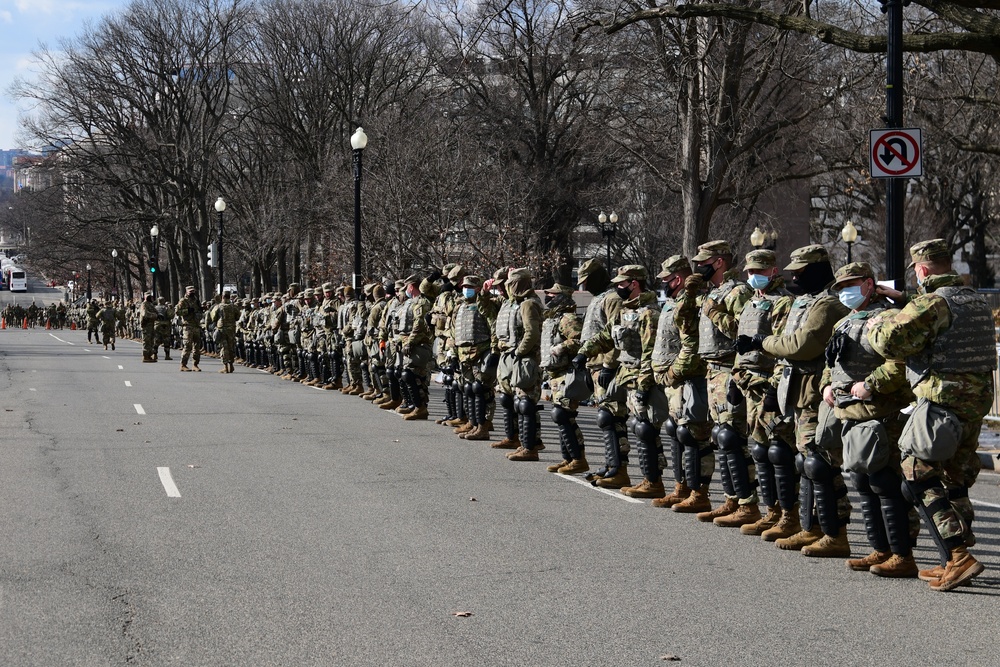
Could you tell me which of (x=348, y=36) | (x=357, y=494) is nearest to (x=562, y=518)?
(x=357, y=494)

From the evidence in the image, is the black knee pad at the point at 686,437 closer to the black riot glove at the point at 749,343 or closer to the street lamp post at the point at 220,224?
the black riot glove at the point at 749,343

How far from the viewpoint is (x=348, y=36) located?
4872cm

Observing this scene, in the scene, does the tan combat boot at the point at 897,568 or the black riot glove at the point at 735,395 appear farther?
the black riot glove at the point at 735,395

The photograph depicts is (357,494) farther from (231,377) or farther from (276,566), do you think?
(231,377)

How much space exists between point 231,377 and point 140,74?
27.7 meters

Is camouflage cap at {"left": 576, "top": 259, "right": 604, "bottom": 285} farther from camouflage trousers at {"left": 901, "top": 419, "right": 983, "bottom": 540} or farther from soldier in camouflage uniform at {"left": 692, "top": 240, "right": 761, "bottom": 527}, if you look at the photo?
camouflage trousers at {"left": 901, "top": 419, "right": 983, "bottom": 540}

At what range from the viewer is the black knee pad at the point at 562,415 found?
39.4ft

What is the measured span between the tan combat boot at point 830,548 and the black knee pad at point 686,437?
5.83 feet

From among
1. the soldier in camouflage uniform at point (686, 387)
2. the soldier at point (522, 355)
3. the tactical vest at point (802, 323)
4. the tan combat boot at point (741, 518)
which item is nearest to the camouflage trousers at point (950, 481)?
the tactical vest at point (802, 323)

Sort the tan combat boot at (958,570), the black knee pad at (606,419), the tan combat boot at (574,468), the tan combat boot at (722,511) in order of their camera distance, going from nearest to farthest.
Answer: the tan combat boot at (958,570)
the tan combat boot at (722,511)
the black knee pad at (606,419)
the tan combat boot at (574,468)

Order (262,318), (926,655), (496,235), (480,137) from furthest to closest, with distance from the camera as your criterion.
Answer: (480,137)
(496,235)
(262,318)
(926,655)

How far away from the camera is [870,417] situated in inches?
292

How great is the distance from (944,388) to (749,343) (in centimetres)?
190

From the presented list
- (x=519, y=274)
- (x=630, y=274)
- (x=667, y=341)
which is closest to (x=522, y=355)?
(x=519, y=274)
